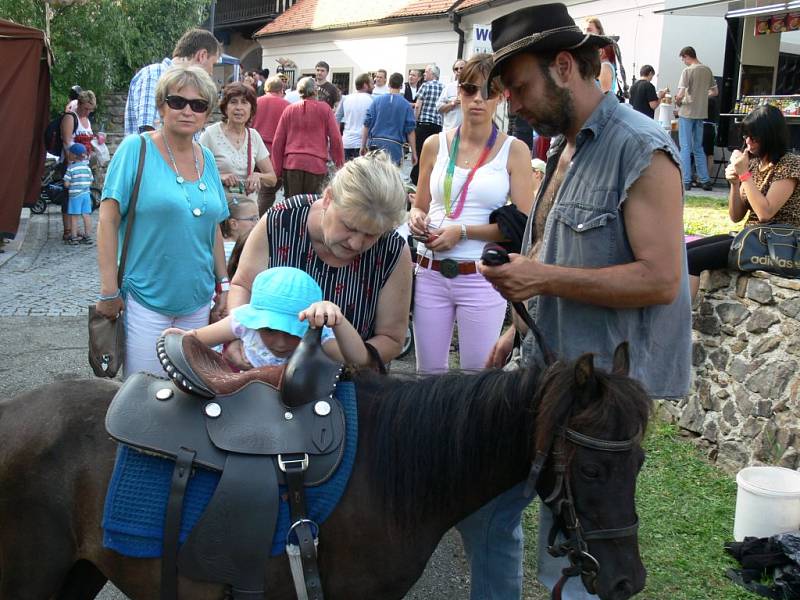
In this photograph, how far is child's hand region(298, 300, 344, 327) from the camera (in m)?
2.51

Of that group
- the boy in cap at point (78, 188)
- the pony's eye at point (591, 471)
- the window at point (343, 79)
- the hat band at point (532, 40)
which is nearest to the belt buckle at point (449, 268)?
the hat band at point (532, 40)

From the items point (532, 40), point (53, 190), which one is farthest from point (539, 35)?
point (53, 190)

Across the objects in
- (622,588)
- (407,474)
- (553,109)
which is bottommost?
(622,588)

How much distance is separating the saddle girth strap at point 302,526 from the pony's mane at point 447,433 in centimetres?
21

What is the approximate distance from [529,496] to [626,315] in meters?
0.70

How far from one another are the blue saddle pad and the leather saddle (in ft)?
0.10

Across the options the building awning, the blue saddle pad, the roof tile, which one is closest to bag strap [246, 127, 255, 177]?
the blue saddle pad

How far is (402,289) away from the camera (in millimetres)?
3150

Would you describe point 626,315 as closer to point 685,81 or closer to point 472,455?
point 472,455

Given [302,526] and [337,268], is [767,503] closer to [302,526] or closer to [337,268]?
[337,268]

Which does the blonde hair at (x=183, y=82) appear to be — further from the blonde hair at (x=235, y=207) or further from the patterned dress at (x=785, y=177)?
the patterned dress at (x=785, y=177)

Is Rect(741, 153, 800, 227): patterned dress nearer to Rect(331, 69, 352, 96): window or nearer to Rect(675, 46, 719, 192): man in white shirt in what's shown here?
Rect(675, 46, 719, 192): man in white shirt

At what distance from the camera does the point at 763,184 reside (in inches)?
220

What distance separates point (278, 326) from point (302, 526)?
70 cm
